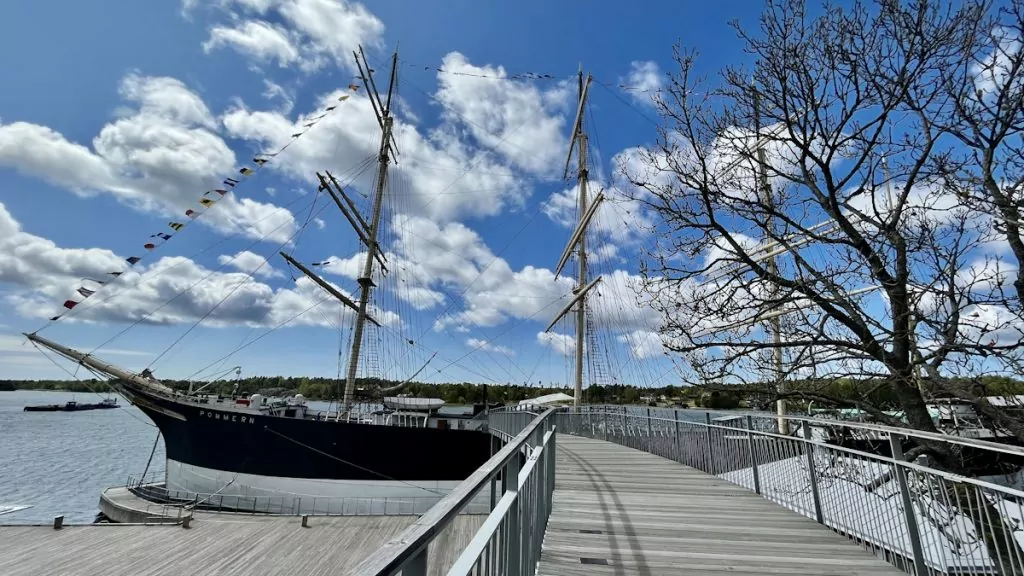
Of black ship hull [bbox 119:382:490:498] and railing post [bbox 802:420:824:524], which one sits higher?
railing post [bbox 802:420:824:524]

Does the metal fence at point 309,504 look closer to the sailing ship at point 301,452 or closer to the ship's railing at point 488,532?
the sailing ship at point 301,452

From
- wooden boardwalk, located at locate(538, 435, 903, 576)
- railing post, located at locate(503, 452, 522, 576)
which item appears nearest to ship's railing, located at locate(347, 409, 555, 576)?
railing post, located at locate(503, 452, 522, 576)

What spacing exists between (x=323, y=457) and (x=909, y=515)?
26896 mm

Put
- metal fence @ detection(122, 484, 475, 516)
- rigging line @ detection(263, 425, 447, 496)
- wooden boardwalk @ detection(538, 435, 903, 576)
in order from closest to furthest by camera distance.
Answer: wooden boardwalk @ detection(538, 435, 903, 576)
metal fence @ detection(122, 484, 475, 516)
rigging line @ detection(263, 425, 447, 496)

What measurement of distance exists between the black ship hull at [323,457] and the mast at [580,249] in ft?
29.8

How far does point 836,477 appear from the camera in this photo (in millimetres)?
5801

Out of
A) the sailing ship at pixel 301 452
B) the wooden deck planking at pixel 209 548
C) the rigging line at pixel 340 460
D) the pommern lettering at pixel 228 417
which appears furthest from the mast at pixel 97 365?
the wooden deck planking at pixel 209 548

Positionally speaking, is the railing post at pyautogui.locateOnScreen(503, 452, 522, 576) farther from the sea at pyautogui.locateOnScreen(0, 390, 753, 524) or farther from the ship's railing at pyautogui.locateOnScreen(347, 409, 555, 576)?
the sea at pyautogui.locateOnScreen(0, 390, 753, 524)

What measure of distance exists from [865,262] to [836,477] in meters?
3.14

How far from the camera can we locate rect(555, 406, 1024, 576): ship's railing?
149 inches

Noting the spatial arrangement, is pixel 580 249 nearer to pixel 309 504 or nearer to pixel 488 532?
pixel 309 504

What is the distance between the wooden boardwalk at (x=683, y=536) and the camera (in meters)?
4.40

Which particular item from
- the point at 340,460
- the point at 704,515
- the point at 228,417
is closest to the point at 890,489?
the point at 704,515

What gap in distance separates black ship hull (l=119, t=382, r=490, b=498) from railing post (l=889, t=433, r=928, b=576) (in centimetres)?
2445
